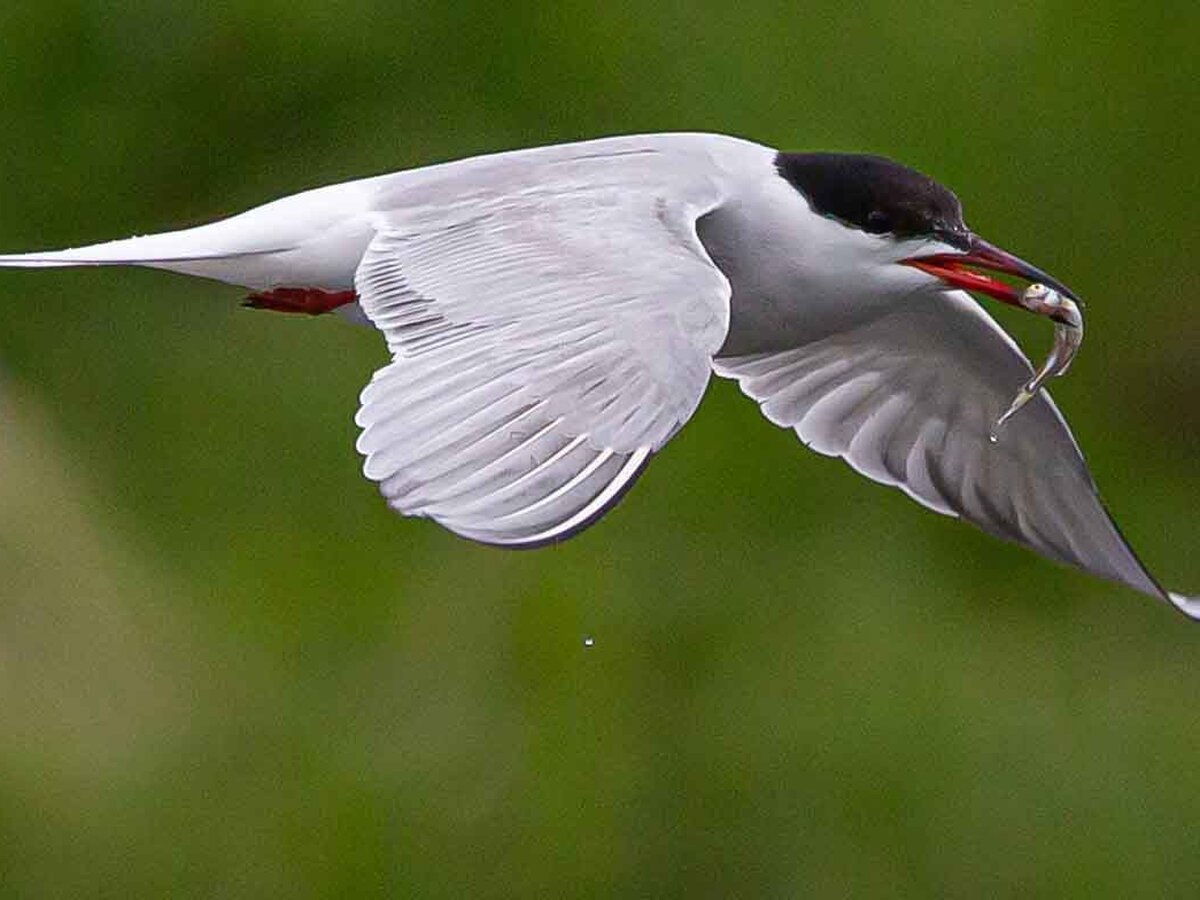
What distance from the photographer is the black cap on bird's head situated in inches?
149

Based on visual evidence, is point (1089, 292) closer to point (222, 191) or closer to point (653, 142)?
point (222, 191)

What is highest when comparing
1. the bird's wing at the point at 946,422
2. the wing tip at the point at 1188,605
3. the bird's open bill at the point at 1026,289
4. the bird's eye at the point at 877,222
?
the bird's eye at the point at 877,222

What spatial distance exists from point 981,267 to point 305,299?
2.80 ft

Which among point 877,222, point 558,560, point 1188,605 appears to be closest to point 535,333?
point 877,222

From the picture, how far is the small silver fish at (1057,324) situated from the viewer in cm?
371

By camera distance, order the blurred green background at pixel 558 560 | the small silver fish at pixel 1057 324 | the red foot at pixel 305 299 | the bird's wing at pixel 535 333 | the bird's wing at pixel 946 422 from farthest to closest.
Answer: the blurred green background at pixel 558 560
the bird's wing at pixel 946 422
the red foot at pixel 305 299
the small silver fish at pixel 1057 324
the bird's wing at pixel 535 333

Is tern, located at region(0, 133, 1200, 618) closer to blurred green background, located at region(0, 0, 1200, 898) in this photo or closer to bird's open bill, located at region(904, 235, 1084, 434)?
bird's open bill, located at region(904, 235, 1084, 434)

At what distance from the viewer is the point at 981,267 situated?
3783 mm

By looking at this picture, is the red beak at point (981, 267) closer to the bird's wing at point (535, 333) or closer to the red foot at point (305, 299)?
the bird's wing at point (535, 333)

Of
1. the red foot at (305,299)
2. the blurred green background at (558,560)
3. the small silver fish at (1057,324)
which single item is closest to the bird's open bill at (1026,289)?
the small silver fish at (1057,324)

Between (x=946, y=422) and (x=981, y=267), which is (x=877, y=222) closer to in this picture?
(x=981, y=267)

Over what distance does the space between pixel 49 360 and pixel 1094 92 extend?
2.26 metres

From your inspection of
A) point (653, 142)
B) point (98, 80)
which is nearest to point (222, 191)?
point (98, 80)

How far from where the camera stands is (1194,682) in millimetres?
6070
